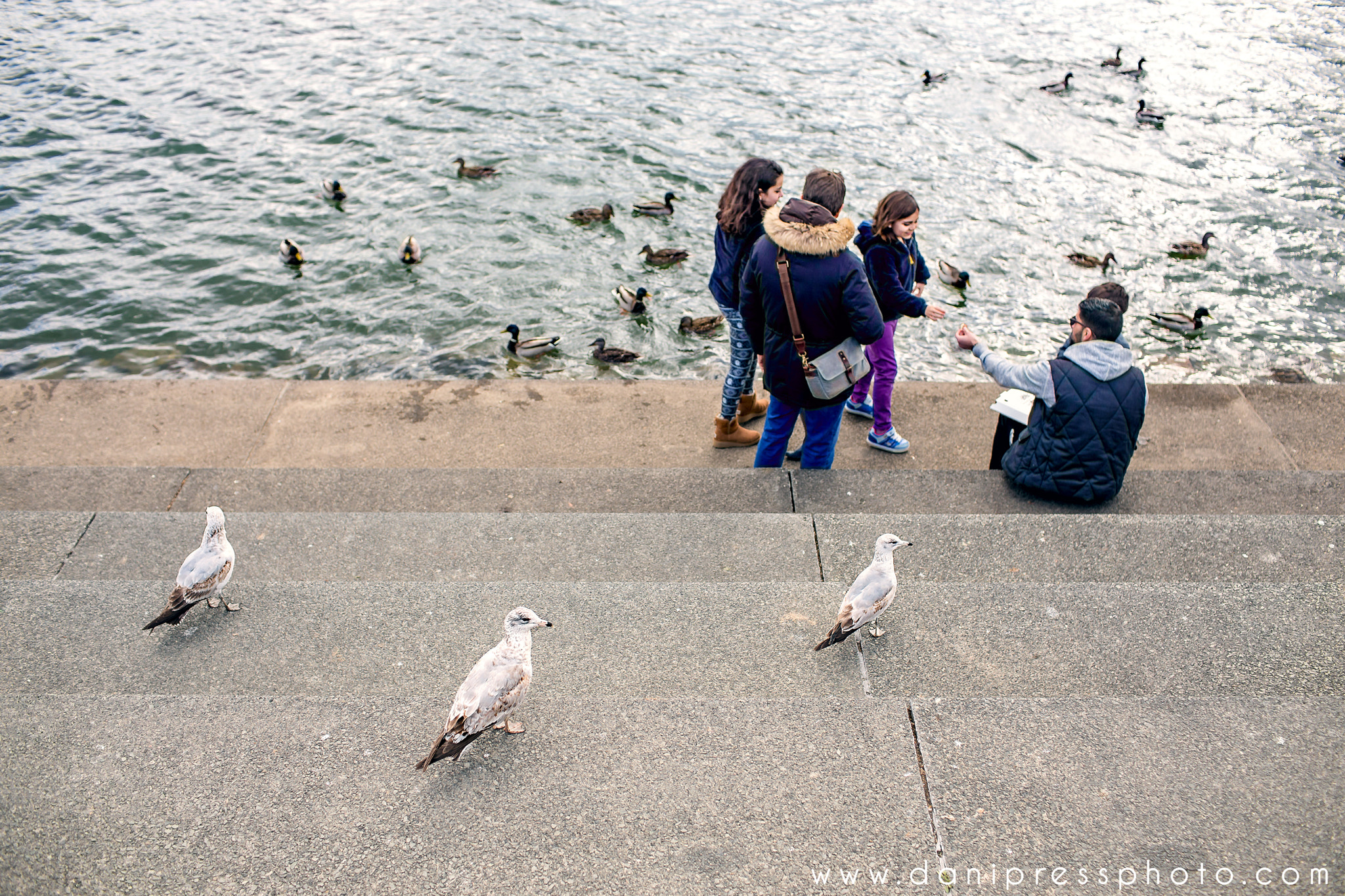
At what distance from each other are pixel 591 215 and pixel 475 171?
2138mm

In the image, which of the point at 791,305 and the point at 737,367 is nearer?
the point at 791,305

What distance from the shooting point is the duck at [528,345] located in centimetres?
980

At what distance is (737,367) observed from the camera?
6.45m

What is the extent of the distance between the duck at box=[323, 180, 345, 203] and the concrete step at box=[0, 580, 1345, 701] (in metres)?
9.23

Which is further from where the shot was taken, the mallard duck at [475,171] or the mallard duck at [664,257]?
the mallard duck at [475,171]

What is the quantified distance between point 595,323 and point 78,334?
581 centimetres

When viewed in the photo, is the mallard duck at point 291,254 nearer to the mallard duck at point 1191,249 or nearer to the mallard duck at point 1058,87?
the mallard duck at point 1191,249

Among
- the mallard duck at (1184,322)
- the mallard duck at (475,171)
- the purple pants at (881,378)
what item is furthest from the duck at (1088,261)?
the mallard duck at (475,171)

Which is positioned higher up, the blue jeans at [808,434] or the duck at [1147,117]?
the duck at [1147,117]

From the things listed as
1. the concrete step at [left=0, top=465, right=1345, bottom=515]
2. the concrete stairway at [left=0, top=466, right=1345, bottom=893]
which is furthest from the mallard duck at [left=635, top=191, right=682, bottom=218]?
the concrete stairway at [left=0, top=466, right=1345, bottom=893]

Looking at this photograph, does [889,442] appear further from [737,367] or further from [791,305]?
[791,305]

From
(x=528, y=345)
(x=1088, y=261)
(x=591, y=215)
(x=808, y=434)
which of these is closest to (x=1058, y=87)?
(x=1088, y=261)

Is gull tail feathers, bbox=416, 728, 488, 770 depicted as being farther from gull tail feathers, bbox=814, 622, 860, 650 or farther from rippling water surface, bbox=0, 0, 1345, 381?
rippling water surface, bbox=0, 0, 1345, 381

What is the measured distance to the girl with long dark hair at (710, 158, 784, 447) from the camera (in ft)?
17.6
